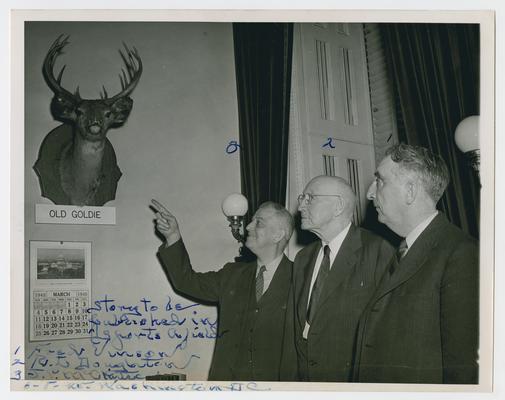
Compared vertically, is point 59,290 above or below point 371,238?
below

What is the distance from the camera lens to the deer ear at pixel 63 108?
2.41 m

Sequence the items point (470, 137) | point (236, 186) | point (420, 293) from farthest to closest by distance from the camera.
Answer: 1. point (236, 186)
2. point (470, 137)
3. point (420, 293)

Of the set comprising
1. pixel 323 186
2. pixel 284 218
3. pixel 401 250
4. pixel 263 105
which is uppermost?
pixel 263 105

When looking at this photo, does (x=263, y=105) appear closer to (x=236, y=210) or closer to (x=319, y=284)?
(x=236, y=210)

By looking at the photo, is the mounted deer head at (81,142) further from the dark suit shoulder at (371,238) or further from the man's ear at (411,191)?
the man's ear at (411,191)

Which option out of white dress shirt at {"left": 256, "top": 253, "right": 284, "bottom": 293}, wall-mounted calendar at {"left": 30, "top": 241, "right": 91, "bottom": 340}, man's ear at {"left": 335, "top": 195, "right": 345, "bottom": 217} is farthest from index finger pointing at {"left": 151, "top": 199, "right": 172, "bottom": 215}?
man's ear at {"left": 335, "top": 195, "right": 345, "bottom": 217}

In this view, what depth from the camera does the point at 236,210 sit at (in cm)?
239

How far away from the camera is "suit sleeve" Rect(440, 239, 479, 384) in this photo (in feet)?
7.23

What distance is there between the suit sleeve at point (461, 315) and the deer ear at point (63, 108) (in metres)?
1.41

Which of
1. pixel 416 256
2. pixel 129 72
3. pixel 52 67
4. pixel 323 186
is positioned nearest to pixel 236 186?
pixel 323 186

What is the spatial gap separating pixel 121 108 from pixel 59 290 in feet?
2.24
